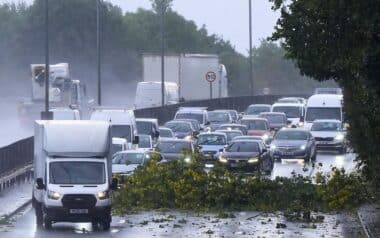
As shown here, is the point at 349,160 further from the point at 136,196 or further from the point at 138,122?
the point at 136,196

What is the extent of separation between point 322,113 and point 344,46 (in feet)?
121

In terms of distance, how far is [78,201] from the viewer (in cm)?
3134

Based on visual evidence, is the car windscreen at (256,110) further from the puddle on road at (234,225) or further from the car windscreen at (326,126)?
the puddle on road at (234,225)

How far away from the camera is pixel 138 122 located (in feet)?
194

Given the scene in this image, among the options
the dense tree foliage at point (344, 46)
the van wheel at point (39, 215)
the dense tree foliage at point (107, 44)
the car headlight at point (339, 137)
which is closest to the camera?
the dense tree foliage at point (344, 46)

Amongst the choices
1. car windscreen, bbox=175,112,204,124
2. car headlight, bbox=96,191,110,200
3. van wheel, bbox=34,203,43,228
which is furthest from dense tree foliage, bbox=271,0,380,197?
car windscreen, bbox=175,112,204,124

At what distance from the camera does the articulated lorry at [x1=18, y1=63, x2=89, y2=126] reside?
7375 cm

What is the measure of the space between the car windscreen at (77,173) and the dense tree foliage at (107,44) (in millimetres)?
97908

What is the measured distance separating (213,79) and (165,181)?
49077 mm

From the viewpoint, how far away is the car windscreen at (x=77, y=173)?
32125 mm

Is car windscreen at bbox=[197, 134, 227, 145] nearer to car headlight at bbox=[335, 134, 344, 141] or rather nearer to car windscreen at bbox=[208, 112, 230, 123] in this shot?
car headlight at bbox=[335, 134, 344, 141]

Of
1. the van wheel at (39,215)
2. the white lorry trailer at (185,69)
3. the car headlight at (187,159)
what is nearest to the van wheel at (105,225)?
the van wheel at (39,215)

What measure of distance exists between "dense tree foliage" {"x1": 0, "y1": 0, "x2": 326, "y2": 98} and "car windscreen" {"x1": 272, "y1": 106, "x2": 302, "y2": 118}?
55.2 m

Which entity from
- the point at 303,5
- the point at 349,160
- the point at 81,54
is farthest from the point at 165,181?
the point at 81,54
